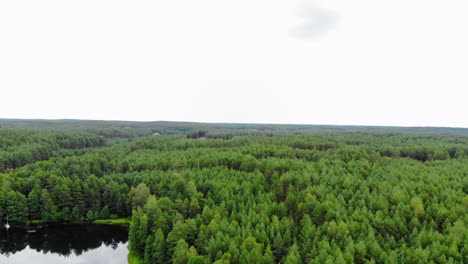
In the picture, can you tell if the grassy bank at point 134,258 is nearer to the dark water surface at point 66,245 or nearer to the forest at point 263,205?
the forest at point 263,205

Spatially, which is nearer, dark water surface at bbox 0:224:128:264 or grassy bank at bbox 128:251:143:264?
grassy bank at bbox 128:251:143:264

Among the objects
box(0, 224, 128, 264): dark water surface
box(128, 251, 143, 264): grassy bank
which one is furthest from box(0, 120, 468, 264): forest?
box(0, 224, 128, 264): dark water surface

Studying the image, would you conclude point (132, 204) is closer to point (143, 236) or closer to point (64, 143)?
point (143, 236)

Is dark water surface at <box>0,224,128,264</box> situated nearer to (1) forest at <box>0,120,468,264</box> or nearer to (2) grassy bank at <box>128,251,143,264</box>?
(2) grassy bank at <box>128,251,143,264</box>

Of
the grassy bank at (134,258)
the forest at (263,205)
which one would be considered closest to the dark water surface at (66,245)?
the grassy bank at (134,258)

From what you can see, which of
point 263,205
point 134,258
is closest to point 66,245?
point 134,258

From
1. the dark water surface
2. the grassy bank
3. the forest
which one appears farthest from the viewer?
the dark water surface

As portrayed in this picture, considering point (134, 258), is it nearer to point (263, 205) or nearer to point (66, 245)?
point (66, 245)

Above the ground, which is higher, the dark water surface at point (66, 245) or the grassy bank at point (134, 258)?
the grassy bank at point (134, 258)
